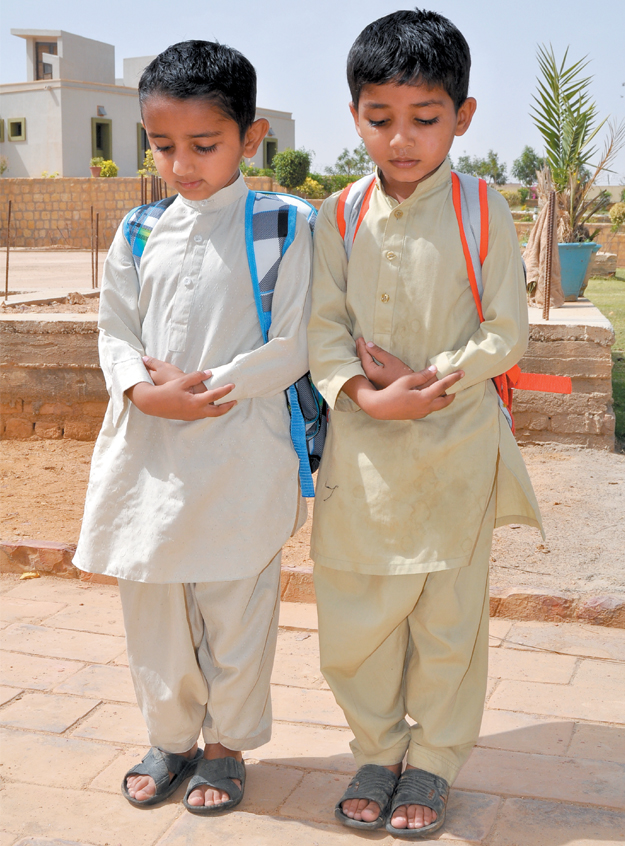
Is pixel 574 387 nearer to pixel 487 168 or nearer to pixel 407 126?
pixel 407 126

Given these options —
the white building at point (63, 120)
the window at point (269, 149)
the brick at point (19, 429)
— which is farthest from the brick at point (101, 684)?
the window at point (269, 149)

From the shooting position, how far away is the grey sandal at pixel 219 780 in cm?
191

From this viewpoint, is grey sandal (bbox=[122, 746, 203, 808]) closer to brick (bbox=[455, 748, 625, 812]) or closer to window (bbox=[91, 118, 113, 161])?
brick (bbox=[455, 748, 625, 812])

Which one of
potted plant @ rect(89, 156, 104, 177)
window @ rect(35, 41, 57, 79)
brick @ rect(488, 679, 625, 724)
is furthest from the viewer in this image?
window @ rect(35, 41, 57, 79)

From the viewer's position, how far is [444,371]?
5.75 feet

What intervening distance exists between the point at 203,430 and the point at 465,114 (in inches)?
35.2

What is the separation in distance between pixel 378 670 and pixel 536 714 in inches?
28.8

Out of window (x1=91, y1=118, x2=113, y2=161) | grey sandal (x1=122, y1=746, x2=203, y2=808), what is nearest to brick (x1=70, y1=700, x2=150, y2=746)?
grey sandal (x1=122, y1=746, x2=203, y2=808)

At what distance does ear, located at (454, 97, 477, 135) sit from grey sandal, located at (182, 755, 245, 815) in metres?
1.53

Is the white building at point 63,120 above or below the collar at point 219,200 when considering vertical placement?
above

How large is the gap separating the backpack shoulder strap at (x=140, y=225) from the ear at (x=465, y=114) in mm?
666

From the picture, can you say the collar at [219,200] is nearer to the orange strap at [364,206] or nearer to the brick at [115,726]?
the orange strap at [364,206]

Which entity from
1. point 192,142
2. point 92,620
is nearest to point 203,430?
point 192,142

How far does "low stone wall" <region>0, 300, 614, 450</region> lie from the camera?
5246mm
